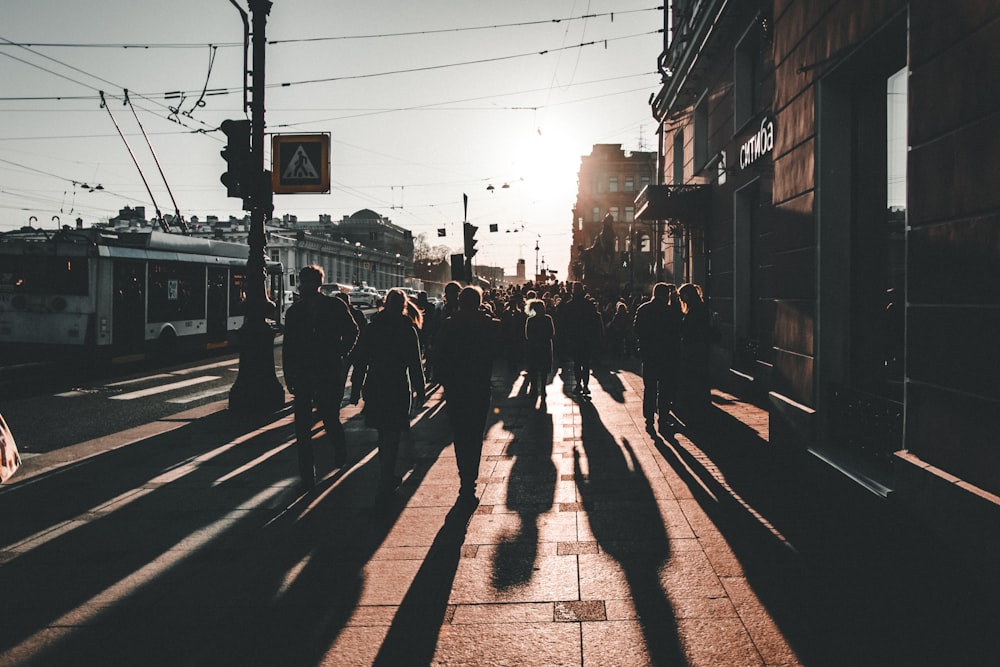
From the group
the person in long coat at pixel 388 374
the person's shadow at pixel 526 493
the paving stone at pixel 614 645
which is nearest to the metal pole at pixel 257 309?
the person's shadow at pixel 526 493

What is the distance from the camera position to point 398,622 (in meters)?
3.48

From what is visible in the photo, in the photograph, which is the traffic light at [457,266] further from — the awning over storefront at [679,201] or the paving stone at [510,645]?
the paving stone at [510,645]

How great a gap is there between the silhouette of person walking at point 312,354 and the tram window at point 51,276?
9.89 metres

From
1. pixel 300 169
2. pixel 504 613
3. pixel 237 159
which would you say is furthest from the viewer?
pixel 300 169

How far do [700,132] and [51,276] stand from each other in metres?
13.6

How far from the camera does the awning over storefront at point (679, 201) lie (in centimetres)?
1437

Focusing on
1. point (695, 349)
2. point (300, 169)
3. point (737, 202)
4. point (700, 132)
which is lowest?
point (695, 349)

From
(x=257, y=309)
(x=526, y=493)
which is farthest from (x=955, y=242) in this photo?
(x=257, y=309)

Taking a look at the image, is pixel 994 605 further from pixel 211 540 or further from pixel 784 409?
pixel 211 540

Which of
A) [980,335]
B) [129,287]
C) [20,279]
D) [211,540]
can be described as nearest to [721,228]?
[980,335]

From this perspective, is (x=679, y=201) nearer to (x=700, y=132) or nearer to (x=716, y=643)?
(x=700, y=132)

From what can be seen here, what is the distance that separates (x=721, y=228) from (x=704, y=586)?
10514mm

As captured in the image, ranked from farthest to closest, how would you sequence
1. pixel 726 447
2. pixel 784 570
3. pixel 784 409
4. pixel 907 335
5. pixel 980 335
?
pixel 726 447 → pixel 784 409 → pixel 907 335 → pixel 784 570 → pixel 980 335

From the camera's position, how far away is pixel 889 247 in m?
5.59
